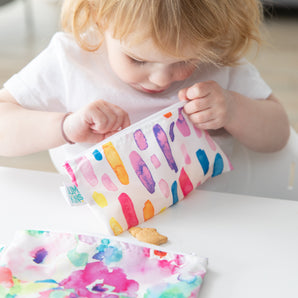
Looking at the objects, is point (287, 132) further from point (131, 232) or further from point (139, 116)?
point (131, 232)

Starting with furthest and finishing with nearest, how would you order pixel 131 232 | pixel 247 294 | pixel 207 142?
pixel 207 142 → pixel 131 232 → pixel 247 294

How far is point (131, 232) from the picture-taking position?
64cm

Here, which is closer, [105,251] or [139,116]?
[105,251]

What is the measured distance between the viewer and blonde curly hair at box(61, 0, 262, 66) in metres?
0.68

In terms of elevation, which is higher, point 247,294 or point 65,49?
point 65,49

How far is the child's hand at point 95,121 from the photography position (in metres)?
0.73

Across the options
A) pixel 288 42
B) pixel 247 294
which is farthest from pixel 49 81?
pixel 288 42

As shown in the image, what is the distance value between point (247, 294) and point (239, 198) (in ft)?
0.66

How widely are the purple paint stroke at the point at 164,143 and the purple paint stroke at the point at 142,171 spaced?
0.04 metres

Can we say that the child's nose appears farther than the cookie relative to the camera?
Yes

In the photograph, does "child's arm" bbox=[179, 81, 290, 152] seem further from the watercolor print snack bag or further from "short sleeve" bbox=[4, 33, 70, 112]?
"short sleeve" bbox=[4, 33, 70, 112]

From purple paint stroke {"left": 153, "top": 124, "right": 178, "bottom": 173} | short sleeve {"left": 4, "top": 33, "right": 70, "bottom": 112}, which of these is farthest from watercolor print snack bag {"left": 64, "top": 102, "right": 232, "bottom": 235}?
short sleeve {"left": 4, "top": 33, "right": 70, "bottom": 112}

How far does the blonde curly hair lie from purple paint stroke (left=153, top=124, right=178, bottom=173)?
4.5 inches

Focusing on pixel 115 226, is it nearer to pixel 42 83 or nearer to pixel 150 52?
pixel 150 52
